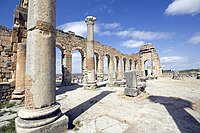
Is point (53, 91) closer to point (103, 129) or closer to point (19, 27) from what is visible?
point (103, 129)

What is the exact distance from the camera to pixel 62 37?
12.7m

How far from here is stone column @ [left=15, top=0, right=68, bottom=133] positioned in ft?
8.20

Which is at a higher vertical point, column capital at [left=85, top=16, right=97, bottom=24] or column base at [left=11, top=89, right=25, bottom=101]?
column capital at [left=85, top=16, right=97, bottom=24]

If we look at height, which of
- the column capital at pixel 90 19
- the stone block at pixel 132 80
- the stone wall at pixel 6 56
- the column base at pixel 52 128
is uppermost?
the column capital at pixel 90 19

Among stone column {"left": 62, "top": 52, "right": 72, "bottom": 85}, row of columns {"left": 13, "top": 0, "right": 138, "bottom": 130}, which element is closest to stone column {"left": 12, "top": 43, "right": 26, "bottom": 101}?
row of columns {"left": 13, "top": 0, "right": 138, "bottom": 130}

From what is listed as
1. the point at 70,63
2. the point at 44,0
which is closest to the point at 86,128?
the point at 44,0

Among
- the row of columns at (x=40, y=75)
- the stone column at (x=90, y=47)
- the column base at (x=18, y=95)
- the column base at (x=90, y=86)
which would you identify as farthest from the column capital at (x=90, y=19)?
the row of columns at (x=40, y=75)

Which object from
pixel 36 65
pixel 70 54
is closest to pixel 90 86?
pixel 70 54

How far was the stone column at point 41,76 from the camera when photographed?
250 cm

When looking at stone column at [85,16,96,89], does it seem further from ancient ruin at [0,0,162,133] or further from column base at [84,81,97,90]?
column base at [84,81,97,90]

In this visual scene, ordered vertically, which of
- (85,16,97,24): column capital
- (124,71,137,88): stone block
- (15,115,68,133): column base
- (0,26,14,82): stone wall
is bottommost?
(15,115,68,133): column base

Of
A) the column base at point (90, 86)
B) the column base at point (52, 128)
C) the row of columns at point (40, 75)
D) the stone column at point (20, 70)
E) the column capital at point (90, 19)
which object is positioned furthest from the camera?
the column capital at point (90, 19)

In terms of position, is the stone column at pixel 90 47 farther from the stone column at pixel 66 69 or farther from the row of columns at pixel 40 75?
the row of columns at pixel 40 75

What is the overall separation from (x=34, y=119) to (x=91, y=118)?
1.56 metres
